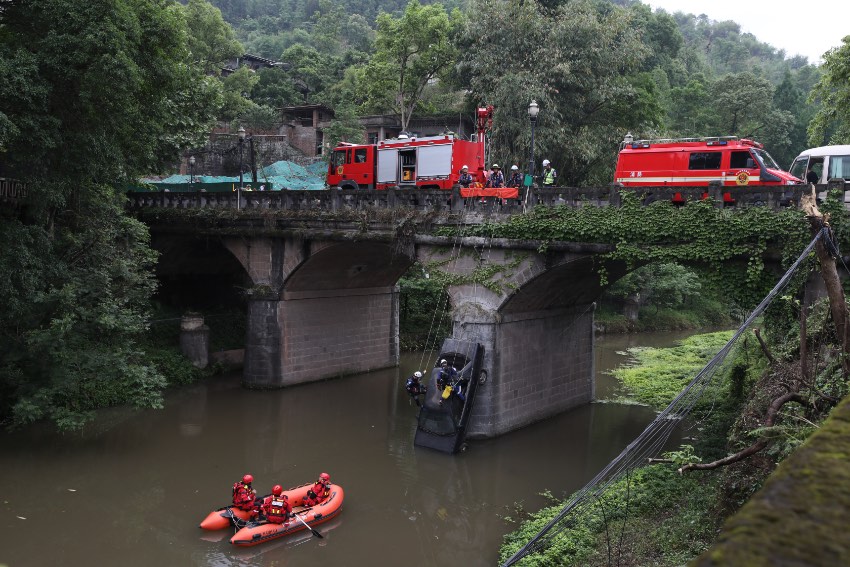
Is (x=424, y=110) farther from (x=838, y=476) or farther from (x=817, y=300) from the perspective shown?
(x=838, y=476)

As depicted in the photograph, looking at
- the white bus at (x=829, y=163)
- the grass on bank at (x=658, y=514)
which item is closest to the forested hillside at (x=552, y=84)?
the white bus at (x=829, y=163)

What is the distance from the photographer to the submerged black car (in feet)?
61.1

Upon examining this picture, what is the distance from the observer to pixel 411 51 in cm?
4225

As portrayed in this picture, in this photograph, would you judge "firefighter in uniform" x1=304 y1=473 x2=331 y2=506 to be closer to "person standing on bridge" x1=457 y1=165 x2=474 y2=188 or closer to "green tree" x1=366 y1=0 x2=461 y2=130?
"person standing on bridge" x1=457 y1=165 x2=474 y2=188

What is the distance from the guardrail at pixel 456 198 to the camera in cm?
1543

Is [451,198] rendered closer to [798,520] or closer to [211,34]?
[798,520]

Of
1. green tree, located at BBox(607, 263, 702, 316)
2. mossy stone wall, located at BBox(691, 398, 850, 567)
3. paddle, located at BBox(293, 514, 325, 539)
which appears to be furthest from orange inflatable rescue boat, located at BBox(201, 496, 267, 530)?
green tree, located at BBox(607, 263, 702, 316)

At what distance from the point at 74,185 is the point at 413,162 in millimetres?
10265

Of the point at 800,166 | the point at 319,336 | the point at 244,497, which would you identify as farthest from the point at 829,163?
the point at 319,336

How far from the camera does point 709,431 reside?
55.0 feet

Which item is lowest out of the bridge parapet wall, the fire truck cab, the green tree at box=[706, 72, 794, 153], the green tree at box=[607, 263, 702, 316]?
the green tree at box=[607, 263, 702, 316]

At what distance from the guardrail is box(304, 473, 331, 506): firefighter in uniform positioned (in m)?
8.33

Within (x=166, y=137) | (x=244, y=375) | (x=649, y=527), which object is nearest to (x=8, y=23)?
(x=166, y=137)

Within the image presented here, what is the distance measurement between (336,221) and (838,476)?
21.1 metres
